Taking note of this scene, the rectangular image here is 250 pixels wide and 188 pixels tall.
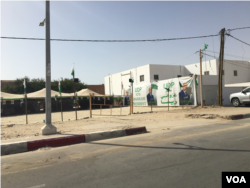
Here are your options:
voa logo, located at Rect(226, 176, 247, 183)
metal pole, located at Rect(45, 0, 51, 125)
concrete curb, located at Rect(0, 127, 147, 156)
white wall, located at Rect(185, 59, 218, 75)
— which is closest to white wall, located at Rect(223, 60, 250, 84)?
white wall, located at Rect(185, 59, 218, 75)

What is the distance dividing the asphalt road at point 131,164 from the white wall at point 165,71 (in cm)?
2873

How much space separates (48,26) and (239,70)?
35.2m

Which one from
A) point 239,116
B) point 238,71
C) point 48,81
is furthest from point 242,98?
point 238,71

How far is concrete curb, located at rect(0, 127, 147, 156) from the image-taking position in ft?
19.2

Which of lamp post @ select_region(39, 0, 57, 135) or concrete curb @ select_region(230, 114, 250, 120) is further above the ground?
lamp post @ select_region(39, 0, 57, 135)

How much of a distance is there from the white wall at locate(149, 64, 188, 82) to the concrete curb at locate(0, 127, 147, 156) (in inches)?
1062

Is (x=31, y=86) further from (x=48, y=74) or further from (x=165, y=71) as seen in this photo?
(x=48, y=74)

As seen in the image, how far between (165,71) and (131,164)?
32.7 metres

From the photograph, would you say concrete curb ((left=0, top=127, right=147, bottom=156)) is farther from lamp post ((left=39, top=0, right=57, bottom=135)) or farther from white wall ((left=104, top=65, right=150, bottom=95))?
white wall ((left=104, top=65, right=150, bottom=95))

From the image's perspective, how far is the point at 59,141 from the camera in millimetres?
6625

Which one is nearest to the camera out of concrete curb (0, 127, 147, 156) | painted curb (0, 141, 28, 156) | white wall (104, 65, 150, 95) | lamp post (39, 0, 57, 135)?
painted curb (0, 141, 28, 156)

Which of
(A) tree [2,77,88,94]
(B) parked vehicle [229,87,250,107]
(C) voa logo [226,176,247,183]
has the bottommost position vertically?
(C) voa logo [226,176,247,183]

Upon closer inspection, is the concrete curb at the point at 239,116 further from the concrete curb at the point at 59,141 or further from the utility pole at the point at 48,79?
the utility pole at the point at 48,79

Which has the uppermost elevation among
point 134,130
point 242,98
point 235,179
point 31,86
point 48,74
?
point 31,86
